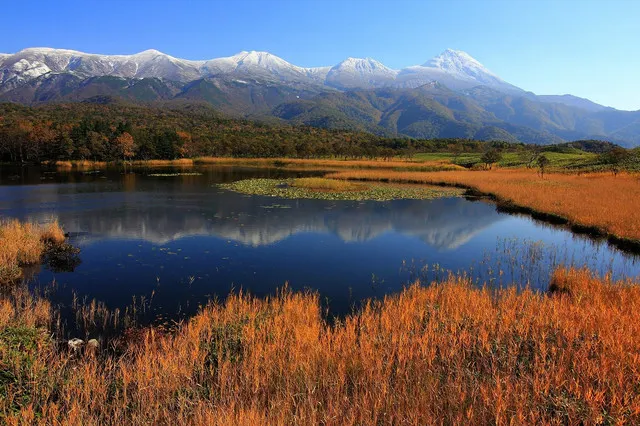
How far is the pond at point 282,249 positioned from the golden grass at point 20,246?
115cm

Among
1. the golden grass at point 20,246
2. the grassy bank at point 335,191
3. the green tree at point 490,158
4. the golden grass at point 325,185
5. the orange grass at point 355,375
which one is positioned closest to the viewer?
the orange grass at point 355,375

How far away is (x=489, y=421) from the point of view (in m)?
7.16

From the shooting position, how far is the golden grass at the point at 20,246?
18938mm

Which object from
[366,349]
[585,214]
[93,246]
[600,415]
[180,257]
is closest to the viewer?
[600,415]

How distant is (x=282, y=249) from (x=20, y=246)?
1534 cm

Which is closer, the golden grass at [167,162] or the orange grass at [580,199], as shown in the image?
the orange grass at [580,199]

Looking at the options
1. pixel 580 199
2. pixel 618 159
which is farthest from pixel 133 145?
pixel 618 159

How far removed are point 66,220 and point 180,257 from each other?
704 inches

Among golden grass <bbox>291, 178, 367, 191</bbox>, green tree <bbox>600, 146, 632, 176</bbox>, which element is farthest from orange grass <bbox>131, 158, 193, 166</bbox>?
green tree <bbox>600, 146, 632, 176</bbox>

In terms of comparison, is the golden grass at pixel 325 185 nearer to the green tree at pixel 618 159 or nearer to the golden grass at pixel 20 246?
the golden grass at pixel 20 246

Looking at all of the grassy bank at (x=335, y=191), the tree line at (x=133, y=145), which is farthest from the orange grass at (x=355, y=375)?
the tree line at (x=133, y=145)

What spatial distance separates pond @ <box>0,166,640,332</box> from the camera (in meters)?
18.4

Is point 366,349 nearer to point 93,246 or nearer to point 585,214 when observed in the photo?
point 93,246

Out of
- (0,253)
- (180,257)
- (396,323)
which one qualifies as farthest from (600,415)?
(0,253)
